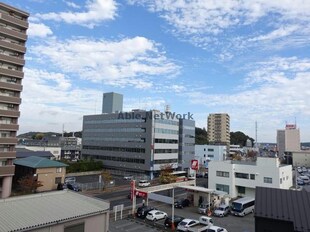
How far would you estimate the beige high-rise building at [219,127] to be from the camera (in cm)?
16100

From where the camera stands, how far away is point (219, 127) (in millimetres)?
162125

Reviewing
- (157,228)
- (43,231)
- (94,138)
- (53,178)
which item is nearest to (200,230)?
(157,228)

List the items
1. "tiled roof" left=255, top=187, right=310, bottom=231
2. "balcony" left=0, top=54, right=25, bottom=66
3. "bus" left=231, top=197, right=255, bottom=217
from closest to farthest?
1. "tiled roof" left=255, top=187, right=310, bottom=231
2. "bus" left=231, top=197, right=255, bottom=217
3. "balcony" left=0, top=54, right=25, bottom=66

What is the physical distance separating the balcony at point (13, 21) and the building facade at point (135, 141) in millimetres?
32004

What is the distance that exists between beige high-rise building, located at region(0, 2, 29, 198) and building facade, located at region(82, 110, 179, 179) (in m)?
29.7

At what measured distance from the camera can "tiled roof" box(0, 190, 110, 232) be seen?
647 inches

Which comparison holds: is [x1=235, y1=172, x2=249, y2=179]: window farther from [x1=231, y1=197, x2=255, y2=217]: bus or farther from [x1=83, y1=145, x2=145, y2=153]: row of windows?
[x1=83, y1=145, x2=145, y2=153]: row of windows

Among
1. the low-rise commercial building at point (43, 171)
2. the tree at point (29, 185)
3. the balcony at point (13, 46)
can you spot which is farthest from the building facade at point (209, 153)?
the balcony at point (13, 46)

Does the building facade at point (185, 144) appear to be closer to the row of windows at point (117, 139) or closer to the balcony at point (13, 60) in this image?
the row of windows at point (117, 139)

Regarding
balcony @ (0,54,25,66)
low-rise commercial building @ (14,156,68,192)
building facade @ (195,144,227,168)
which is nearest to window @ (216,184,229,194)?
low-rise commercial building @ (14,156,68,192)

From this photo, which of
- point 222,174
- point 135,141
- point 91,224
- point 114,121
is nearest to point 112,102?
point 114,121

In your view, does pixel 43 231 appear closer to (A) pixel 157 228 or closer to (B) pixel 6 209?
(B) pixel 6 209

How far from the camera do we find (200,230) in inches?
1030

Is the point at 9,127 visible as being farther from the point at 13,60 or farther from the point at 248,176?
the point at 248,176
